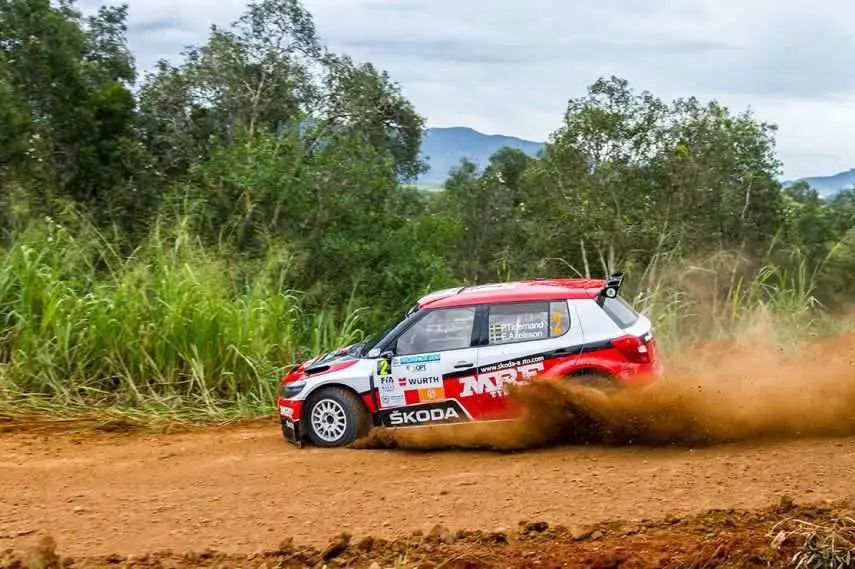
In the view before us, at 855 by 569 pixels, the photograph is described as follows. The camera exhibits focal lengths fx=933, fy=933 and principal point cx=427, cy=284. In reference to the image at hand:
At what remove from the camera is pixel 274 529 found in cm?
677

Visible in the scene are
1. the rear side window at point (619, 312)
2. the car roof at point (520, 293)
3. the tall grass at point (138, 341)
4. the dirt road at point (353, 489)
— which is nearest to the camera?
the dirt road at point (353, 489)

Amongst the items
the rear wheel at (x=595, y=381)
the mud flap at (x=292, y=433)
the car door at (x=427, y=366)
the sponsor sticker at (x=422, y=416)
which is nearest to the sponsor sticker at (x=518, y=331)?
the car door at (x=427, y=366)

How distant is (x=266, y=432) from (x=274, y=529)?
395 centimetres

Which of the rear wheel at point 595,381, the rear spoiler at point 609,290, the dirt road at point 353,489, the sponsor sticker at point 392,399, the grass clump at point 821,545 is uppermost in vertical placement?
the rear spoiler at point 609,290

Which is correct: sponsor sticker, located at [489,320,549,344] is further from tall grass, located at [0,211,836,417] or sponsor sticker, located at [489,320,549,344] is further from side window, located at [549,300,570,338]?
tall grass, located at [0,211,836,417]

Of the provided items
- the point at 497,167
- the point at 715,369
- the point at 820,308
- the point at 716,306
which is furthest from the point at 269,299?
the point at 497,167

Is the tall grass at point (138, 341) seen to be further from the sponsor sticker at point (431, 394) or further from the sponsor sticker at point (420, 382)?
the sponsor sticker at point (431, 394)

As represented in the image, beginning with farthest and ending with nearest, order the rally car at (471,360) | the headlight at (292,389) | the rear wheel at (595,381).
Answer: the headlight at (292,389) → the rally car at (471,360) → the rear wheel at (595,381)

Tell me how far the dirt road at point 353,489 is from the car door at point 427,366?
41 centimetres

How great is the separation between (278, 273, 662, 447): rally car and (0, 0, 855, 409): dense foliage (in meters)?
2.67

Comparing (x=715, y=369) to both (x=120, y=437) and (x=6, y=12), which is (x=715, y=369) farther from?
(x=6, y=12)

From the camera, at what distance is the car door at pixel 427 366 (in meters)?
9.23

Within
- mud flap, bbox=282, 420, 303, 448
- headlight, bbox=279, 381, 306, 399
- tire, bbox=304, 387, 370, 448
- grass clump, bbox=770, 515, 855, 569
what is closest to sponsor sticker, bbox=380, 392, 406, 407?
tire, bbox=304, 387, 370, 448

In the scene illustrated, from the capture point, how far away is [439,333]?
371 inches
